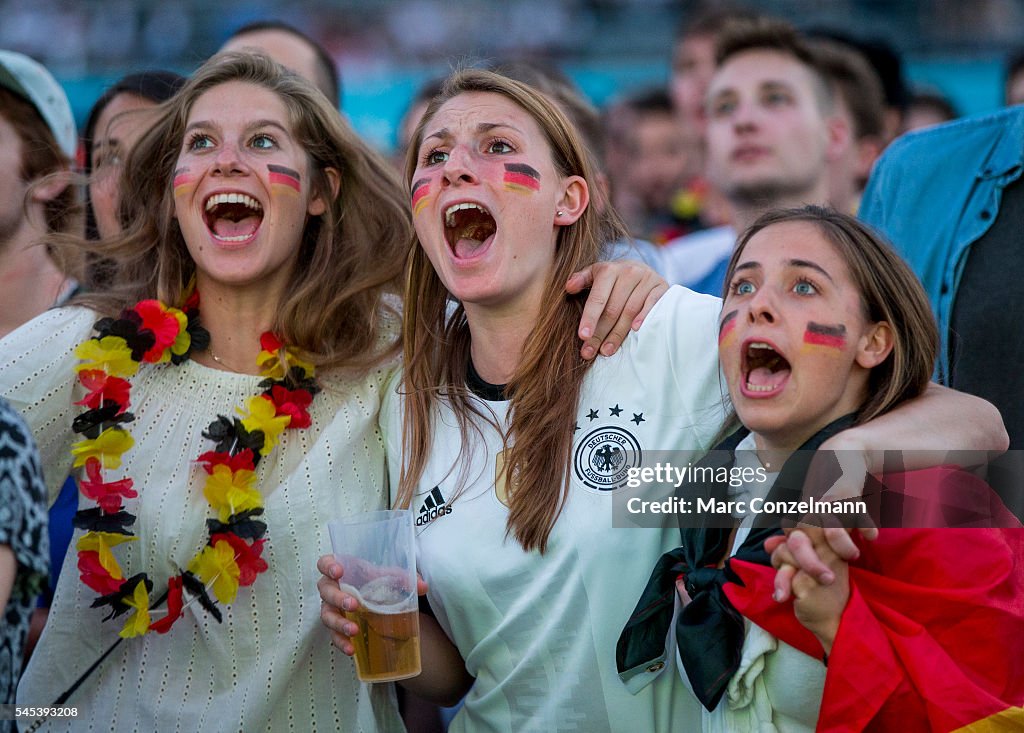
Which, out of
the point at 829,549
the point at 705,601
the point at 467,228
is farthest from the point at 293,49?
the point at 829,549

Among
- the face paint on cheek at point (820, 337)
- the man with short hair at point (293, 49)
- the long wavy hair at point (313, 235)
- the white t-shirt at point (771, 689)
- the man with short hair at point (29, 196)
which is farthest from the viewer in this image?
the man with short hair at point (293, 49)

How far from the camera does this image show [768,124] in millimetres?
5207

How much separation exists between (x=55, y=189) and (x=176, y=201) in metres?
0.84

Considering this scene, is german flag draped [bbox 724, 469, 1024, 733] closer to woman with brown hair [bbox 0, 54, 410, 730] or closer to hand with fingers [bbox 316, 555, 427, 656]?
hand with fingers [bbox 316, 555, 427, 656]

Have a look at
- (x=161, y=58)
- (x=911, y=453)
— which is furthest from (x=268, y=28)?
(x=161, y=58)

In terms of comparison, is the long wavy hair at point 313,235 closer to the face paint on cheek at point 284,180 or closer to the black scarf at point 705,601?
the face paint on cheek at point 284,180

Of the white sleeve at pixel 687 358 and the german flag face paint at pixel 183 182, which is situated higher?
the german flag face paint at pixel 183 182

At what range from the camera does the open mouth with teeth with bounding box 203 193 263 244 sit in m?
3.48

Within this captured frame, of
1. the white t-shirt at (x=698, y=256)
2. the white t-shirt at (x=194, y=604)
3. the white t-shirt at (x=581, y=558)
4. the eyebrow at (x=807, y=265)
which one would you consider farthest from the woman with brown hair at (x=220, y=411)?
the white t-shirt at (x=698, y=256)

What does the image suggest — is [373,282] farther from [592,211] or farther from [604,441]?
[604,441]

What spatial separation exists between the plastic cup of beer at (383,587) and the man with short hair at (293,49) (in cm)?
261

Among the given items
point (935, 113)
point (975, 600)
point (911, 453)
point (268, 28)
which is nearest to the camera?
point (975, 600)

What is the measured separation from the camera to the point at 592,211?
3.38m

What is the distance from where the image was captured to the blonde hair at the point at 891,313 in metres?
2.71
